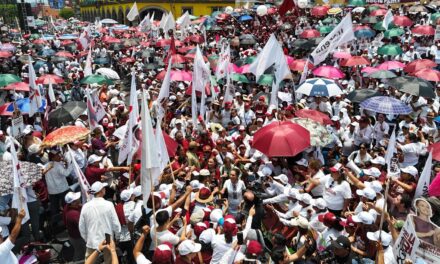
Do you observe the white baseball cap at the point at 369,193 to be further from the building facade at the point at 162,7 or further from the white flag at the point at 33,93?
the building facade at the point at 162,7

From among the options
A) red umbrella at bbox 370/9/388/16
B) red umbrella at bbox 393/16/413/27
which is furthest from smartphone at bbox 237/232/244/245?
red umbrella at bbox 370/9/388/16

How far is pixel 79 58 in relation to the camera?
65.0 ft

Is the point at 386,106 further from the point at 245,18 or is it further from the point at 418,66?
the point at 245,18

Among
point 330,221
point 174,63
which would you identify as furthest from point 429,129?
point 174,63

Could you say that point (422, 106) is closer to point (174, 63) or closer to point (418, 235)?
point (418, 235)

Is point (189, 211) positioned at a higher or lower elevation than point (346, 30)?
lower

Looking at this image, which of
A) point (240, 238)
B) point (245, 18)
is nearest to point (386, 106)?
point (240, 238)

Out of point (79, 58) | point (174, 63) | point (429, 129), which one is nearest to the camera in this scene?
point (429, 129)

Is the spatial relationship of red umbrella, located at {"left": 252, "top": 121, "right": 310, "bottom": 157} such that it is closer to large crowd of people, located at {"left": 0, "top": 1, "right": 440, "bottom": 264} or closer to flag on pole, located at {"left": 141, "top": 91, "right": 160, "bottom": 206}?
large crowd of people, located at {"left": 0, "top": 1, "right": 440, "bottom": 264}

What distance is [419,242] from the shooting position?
3.39 meters

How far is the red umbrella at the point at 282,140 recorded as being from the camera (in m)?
6.50

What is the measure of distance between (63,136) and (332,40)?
6.54m

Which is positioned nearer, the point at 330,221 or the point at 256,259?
the point at 256,259

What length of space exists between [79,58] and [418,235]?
1874 centimetres
